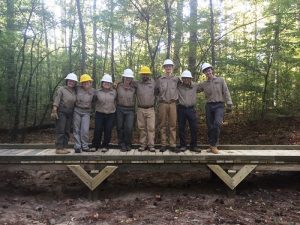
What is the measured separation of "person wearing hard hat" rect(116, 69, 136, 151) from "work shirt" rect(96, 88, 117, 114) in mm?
178

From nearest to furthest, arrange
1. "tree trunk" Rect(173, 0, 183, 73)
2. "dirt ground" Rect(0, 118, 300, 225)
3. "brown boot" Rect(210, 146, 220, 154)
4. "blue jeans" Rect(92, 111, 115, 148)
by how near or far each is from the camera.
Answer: "dirt ground" Rect(0, 118, 300, 225), "brown boot" Rect(210, 146, 220, 154), "blue jeans" Rect(92, 111, 115, 148), "tree trunk" Rect(173, 0, 183, 73)

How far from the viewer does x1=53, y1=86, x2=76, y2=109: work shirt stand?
25.9 ft

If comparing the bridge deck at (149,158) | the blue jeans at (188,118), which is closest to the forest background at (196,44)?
the blue jeans at (188,118)

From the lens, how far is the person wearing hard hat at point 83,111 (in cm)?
794

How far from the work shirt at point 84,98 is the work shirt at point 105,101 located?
19cm

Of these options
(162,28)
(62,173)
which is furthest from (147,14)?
(62,173)

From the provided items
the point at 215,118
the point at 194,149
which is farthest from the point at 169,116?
the point at 215,118

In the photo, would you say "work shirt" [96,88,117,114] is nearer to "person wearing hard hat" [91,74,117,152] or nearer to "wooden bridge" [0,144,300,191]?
"person wearing hard hat" [91,74,117,152]

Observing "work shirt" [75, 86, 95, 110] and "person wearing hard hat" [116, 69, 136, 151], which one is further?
"person wearing hard hat" [116, 69, 136, 151]

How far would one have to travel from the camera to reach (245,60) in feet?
40.8

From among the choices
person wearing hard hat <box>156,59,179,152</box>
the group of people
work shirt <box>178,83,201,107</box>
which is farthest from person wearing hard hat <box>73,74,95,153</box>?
work shirt <box>178,83,201,107</box>

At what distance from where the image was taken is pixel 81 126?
7.96m

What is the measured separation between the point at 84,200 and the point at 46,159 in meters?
1.20

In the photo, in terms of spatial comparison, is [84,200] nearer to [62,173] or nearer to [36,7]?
[62,173]
